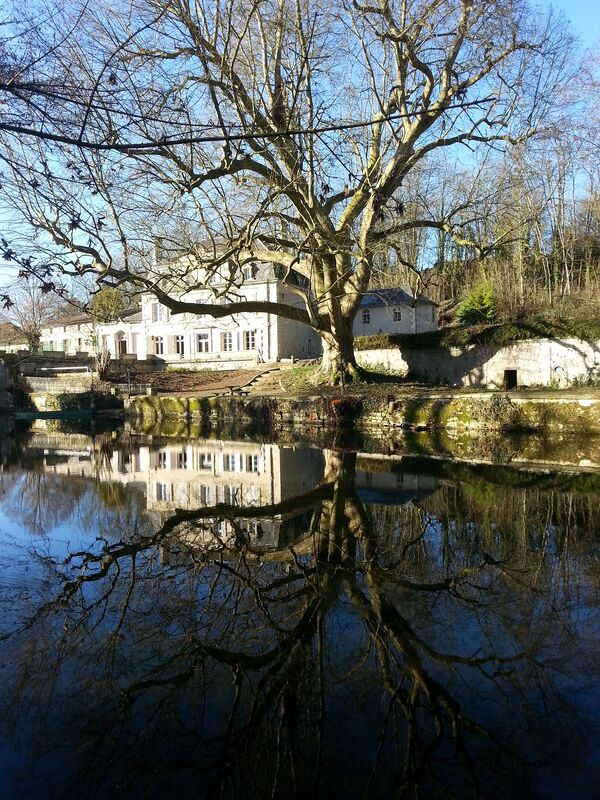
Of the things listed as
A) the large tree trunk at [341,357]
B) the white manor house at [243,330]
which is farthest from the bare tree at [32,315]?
the large tree trunk at [341,357]

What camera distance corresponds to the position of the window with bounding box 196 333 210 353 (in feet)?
138

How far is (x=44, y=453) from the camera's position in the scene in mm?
14391

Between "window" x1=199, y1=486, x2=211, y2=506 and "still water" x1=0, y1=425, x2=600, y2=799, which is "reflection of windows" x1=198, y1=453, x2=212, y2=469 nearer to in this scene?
"window" x1=199, y1=486, x2=211, y2=506

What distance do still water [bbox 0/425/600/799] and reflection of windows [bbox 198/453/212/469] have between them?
13.8 feet

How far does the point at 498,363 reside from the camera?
80.3 feet

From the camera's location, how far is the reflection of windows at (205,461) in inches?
446

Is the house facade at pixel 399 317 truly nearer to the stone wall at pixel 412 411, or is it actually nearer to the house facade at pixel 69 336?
the stone wall at pixel 412 411

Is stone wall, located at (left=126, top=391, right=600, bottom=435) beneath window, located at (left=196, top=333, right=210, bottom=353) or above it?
beneath

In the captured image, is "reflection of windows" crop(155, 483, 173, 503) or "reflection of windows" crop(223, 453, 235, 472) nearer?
"reflection of windows" crop(155, 483, 173, 503)

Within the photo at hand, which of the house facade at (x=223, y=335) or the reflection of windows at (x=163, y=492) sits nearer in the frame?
the reflection of windows at (x=163, y=492)

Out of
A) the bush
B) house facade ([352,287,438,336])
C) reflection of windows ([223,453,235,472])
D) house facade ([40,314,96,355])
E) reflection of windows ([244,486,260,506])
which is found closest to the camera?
reflection of windows ([244,486,260,506])

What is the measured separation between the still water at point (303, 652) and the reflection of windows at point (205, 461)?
4.22 meters

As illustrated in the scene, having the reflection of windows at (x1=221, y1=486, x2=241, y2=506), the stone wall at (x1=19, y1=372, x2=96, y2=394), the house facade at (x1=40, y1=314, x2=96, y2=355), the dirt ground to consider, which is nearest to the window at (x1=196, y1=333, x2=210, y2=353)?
the dirt ground

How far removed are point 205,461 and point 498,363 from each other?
16.1 meters
